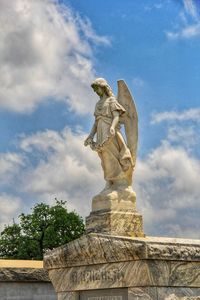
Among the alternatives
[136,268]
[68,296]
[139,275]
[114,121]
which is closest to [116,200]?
[114,121]

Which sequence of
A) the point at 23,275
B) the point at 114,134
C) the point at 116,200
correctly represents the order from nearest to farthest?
the point at 116,200
the point at 114,134
the point at 23,275

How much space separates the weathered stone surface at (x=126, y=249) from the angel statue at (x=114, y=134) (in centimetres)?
145

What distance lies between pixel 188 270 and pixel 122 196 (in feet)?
6.75

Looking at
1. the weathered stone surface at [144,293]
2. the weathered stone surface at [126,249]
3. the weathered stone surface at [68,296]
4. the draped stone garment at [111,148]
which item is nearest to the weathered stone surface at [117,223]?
the weathered stone surface at [126,249]

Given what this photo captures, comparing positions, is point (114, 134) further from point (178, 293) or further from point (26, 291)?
point (26, 291)

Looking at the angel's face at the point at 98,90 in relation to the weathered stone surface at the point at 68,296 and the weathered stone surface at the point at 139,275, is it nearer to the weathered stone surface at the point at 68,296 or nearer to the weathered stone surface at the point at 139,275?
the weathered stone surface at the point at 139,275

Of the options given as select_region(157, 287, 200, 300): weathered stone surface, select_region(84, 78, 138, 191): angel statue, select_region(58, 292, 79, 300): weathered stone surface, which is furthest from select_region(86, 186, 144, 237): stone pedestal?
select_region(157, 287, 200, 300): weathered stone surface

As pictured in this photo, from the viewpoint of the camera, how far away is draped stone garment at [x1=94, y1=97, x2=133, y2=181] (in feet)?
41.1

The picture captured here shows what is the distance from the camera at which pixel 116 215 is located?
1195 centimetres

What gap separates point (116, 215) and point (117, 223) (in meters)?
0.16

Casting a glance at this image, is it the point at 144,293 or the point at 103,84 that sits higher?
the point at 103,84

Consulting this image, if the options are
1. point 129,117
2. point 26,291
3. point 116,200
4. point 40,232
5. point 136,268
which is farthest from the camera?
point 40,232

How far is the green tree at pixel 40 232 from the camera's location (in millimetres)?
43156

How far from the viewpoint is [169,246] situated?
1088 centimetres
